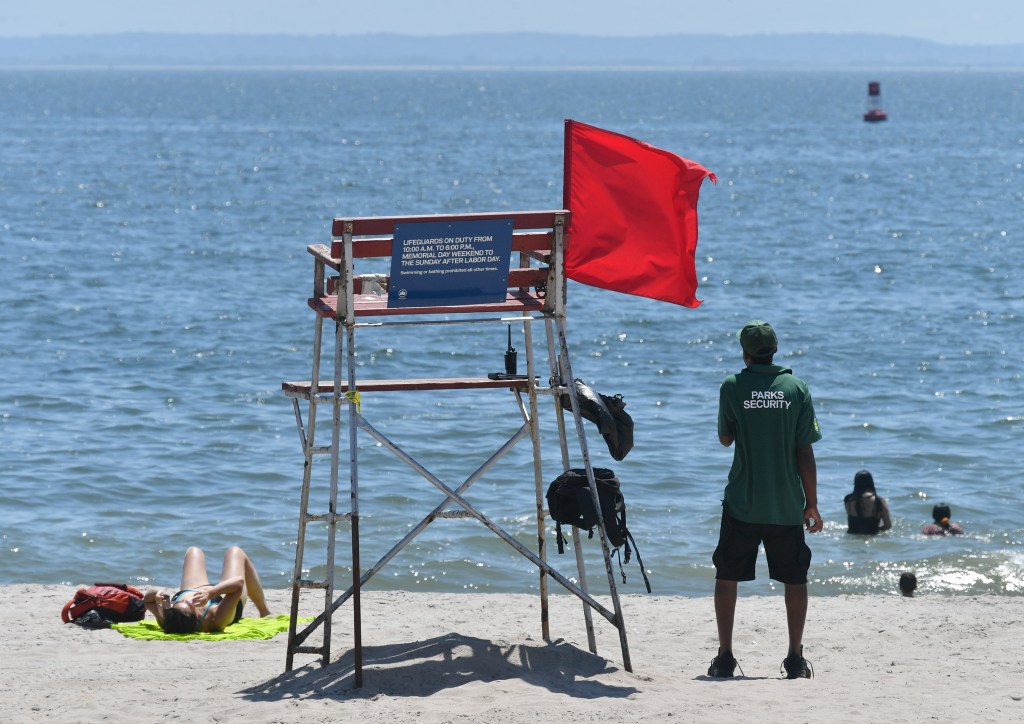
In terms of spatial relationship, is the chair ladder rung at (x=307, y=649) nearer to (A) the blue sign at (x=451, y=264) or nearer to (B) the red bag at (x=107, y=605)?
(A) the blue sign at (x=451, y=264)

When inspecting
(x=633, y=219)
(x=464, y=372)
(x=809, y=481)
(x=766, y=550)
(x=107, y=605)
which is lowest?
(x=107, y=605)

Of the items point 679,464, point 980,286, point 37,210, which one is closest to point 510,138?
point 37,210

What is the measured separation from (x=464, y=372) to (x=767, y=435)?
1387 cm

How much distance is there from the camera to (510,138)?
81062 mm

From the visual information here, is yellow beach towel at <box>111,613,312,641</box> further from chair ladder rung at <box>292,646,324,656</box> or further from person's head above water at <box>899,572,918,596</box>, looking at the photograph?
person's head above water at <box>899,572,918,596</box>

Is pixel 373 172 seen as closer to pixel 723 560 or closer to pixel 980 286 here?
pixel 980 286

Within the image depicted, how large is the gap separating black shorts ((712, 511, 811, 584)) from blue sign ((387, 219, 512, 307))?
5.25 ft

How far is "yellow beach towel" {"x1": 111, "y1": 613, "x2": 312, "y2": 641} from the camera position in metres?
8.93

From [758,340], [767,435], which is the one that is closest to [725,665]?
[767,435]

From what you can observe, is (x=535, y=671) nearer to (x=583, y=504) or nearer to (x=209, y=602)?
(x=583, y=504)

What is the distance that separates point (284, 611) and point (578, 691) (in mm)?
3501

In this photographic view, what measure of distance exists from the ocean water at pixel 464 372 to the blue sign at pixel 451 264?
Answer: 4860 mm

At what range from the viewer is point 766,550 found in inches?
287

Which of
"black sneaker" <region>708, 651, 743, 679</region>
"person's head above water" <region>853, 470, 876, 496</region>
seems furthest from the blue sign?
"person's head above water" <region>853, 470, 876, 496</region>
